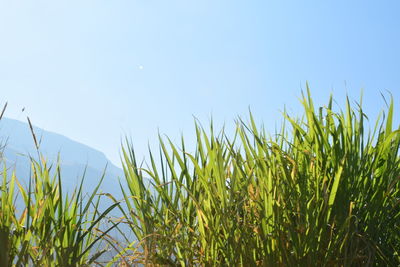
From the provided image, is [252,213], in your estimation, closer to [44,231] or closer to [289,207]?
[289,207]

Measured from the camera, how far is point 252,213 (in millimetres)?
1606

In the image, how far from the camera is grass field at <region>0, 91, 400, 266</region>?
56.4 inches

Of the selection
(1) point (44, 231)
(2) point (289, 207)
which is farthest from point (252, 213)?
(1) point (44, 231)

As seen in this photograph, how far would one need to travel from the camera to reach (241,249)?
146 centimetres

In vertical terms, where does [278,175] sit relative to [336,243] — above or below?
above

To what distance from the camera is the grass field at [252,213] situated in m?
1.43

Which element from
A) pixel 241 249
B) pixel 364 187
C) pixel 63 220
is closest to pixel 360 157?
pixel 364 187

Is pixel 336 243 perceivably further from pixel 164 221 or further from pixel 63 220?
pixel 63 220

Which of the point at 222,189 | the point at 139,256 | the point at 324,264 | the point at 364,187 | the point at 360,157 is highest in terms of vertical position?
the point at 360,157

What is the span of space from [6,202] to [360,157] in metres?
1.20

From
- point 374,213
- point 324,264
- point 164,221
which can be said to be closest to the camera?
point 324,264

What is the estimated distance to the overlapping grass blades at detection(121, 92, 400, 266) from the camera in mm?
1457

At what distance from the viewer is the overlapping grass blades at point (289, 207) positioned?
57.4 inches

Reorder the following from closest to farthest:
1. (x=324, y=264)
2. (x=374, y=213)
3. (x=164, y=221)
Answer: (x=324, y=264)
(x=374, y=213)
(x=164, y=221)
